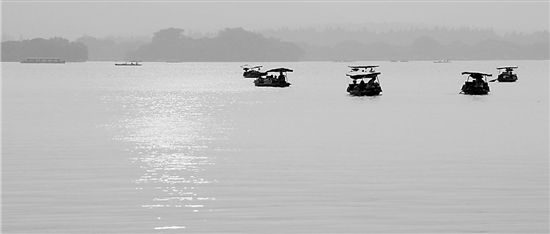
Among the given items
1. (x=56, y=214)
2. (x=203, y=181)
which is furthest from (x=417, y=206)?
(x=56, y=214)

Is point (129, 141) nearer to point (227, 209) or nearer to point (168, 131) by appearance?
point (168, 131)

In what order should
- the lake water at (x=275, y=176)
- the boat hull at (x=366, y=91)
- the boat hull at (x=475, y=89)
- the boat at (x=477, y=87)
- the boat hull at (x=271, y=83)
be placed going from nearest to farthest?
the lake water at (x=275, y=176) < the boat hull at (x=366, y=91) < the boat hull at (x=475, y=89) < the boat at (x=477, y=87) < the boat hull at (x=271, y=83)

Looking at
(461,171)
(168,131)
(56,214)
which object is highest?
(168,131)

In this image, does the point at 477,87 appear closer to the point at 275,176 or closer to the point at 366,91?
the point at 366,91

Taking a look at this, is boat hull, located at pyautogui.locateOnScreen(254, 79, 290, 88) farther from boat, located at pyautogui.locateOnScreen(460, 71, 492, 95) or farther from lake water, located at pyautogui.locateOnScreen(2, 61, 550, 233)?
lake water, located at pyautogui.locateOnScreen(2, 61, 550, 233)

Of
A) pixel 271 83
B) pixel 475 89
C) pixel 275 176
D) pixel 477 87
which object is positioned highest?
pixel 271 83

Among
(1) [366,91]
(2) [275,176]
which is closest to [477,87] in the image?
(1) [366,91]

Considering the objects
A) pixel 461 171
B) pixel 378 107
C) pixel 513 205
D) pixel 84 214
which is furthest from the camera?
pixel 378 107

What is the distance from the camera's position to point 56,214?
655 inches

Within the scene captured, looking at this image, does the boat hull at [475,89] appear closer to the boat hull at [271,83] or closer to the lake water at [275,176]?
the boat hull at [271,83]

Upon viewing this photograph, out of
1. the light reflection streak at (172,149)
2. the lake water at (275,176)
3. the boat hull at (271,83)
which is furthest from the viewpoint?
the boat hull at (271,83)

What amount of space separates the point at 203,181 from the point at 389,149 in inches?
378

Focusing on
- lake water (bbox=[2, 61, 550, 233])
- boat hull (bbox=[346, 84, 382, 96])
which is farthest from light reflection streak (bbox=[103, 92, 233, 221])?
boat hull (bbox=[346, 84, 382, 96])

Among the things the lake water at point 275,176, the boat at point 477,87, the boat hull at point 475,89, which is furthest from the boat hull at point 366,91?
the lake water at point 275,176
